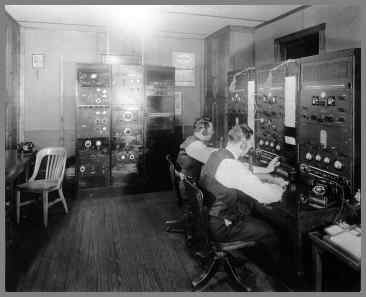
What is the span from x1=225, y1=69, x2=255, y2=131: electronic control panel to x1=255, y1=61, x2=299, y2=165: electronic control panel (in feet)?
0.64

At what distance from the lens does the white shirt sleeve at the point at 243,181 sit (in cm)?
237

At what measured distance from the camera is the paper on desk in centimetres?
177

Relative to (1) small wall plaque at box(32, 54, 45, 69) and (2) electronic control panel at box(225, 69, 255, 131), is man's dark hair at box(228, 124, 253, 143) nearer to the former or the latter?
(2) electronic control panel at box(225, 69, 255, 131)

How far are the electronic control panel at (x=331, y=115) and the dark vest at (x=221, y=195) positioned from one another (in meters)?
0.99

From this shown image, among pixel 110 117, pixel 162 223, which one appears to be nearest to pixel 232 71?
pixel 110 117

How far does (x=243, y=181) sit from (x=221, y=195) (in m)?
0.18

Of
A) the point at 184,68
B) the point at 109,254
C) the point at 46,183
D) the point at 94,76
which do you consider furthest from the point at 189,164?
the point at 184,68

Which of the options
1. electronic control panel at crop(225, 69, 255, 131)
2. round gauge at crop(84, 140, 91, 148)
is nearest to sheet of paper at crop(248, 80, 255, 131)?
electronic control panel at crop(225, 69, 255, 131)

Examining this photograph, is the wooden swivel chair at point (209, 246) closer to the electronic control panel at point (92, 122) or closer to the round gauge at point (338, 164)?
the round gauge at point (338, 164)

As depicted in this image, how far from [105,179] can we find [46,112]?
4.81 ft

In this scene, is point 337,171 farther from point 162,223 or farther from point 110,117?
point 110,117

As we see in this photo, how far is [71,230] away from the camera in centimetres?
375

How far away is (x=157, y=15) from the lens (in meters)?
4.46

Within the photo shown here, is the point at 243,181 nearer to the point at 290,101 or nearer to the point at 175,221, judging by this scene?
the point at 290,101
